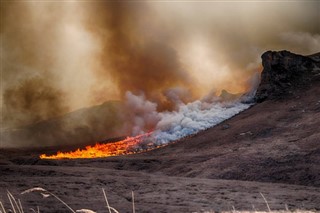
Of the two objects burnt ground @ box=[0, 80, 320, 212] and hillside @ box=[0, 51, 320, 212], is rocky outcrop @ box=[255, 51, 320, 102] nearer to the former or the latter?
hillside @ box=[0, 51, 320, 212]

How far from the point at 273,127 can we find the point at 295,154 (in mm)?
13161

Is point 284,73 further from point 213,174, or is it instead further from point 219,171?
point 213,174

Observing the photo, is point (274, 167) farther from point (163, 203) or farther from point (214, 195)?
point (163, 203)

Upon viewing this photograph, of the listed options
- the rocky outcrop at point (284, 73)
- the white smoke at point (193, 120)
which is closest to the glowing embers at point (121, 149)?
the white smoke at point (193, 120)

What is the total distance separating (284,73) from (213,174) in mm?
39957

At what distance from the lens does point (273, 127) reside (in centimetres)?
3869

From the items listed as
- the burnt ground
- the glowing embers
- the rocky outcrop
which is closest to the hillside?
the burnt ground

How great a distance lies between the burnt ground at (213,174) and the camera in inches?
531

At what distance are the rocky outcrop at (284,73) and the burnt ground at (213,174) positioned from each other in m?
7.59

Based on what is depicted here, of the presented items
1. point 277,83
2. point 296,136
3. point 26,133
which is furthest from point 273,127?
point 26,133

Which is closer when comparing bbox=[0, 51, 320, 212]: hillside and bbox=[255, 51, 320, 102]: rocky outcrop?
bbox=[0, 51, 320, 212]: hillside

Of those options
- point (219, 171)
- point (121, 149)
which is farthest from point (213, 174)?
point (121, 149)

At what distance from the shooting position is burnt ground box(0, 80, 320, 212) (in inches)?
531

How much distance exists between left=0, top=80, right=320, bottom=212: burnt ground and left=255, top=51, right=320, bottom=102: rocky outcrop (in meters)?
7.59
